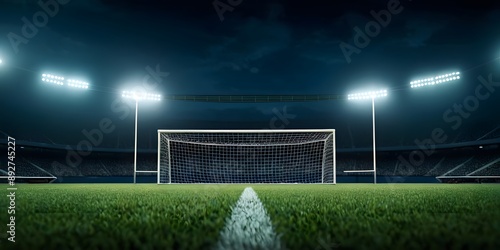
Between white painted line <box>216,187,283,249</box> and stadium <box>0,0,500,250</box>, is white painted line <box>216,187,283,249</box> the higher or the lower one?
the lower one

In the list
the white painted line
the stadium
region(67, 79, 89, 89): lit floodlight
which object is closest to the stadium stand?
the stadium

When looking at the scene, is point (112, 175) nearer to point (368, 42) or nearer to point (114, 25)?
point (114, 25)

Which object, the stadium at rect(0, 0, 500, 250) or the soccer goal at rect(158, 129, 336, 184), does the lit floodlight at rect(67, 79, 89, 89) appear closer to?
the stadium at rect(0, 0, 500, 250)

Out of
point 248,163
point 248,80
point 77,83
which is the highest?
point 248,80

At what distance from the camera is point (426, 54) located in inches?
1284

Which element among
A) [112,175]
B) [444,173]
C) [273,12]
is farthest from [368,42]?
[112,175]

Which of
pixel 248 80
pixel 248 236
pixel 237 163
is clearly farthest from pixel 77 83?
pixel 248 236

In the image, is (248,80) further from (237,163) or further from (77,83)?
(77,83)

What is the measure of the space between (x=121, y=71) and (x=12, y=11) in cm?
1085

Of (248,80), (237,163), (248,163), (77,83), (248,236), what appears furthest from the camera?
(248,80)

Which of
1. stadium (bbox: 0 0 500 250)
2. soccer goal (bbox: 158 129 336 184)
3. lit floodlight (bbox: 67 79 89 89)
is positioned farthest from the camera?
soccer goal (bbox: 158 129 336 184)

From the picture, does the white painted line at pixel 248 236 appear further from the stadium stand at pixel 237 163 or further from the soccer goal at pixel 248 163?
the stadium stand at pixel 237 163

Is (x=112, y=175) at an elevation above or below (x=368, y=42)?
below

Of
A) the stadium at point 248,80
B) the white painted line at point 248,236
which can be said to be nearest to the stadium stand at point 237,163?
the stadium at point 248,80
